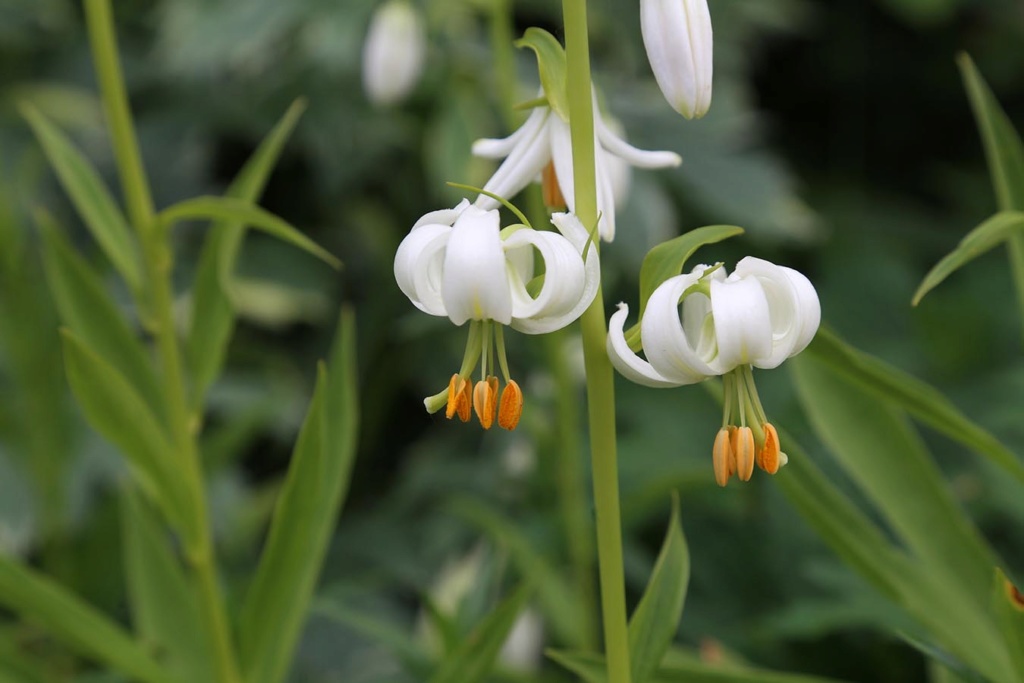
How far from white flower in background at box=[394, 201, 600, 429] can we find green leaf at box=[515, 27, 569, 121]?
0.31ft

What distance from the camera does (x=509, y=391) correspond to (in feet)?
2.03

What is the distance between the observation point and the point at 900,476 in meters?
0.95

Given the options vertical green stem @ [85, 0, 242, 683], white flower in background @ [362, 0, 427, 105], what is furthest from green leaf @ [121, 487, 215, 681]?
white flower in background @ [362, 0, 427, 105]

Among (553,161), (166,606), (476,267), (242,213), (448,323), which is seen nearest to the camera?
(476,267)

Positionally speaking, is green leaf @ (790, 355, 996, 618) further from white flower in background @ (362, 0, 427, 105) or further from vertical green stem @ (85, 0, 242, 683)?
white flower in background @ (362, 0, 427, 105)

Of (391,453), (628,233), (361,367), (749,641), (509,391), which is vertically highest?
(509,391)

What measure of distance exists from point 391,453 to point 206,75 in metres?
0.84

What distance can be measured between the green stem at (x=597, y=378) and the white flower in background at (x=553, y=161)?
2cm

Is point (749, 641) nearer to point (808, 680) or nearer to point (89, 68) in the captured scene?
point (808, 680)

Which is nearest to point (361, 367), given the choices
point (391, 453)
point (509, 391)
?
point (391, 453)

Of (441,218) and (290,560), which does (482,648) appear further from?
(441,218)

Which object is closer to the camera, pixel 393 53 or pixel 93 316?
pixel 93 316

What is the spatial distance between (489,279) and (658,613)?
11.4 inches

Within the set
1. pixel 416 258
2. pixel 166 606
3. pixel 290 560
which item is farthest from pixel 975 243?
pixel 166 606
